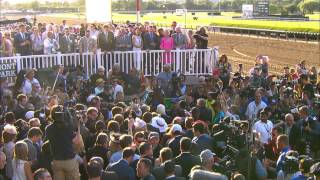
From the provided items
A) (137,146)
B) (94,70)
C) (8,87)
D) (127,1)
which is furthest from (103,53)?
(127,1)

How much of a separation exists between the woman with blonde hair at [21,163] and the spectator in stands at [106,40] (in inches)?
401

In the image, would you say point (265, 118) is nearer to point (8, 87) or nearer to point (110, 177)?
point (110, 177)

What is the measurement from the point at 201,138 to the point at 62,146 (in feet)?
7.58

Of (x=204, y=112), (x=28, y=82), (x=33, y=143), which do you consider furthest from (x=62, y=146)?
(x=28, y=82)

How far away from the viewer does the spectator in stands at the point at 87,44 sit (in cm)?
1698

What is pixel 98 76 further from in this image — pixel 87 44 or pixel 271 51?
pixel 271 51

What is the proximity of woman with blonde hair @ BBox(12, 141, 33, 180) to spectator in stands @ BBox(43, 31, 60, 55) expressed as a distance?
377 inches

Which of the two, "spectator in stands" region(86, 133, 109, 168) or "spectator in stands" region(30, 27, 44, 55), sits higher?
"spectator in stands" region(30, 27, 44, 55)

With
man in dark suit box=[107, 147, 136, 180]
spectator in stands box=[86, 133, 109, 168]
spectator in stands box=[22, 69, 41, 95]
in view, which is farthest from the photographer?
spectator in stands box=[22, 69, 41, 95]

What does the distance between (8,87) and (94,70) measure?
3.33 m

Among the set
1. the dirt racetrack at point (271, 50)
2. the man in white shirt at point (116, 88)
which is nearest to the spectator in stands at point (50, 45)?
the man in white shirt at point (116, 88)

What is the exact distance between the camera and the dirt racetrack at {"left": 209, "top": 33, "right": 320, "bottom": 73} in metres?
28.5

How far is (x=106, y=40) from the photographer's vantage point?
17.4 meters

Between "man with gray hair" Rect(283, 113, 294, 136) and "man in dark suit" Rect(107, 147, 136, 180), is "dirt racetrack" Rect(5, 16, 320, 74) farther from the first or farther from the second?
"man in dark suit" Rect(107, 147, 136, 180)
